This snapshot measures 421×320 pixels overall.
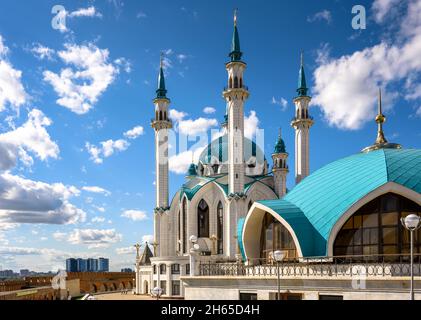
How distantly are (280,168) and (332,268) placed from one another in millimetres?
35102

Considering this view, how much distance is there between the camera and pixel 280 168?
166 ft

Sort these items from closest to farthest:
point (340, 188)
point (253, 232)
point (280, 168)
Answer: point (340, 188) < point (253, 232) < point (280, 168)

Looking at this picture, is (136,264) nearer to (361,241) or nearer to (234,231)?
(234,231)

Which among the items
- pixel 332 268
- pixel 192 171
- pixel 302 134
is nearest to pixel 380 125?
pixel 332 268

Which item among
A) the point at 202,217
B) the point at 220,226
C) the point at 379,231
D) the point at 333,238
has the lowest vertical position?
the point at 220,226

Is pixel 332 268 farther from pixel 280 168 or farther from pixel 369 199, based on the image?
pixel 280 168

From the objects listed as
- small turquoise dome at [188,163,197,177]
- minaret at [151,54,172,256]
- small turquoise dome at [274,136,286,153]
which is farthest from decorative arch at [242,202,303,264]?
small turquoise dome at [188,163,197,177]

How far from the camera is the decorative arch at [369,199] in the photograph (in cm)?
1716

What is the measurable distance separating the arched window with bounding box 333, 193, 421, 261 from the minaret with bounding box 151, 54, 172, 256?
33.1m

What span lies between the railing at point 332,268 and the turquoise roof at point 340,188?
52.6 inches

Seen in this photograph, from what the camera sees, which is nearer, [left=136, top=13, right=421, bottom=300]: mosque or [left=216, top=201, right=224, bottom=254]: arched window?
[left=136, top=13, right=421, bottom=300]: mosque

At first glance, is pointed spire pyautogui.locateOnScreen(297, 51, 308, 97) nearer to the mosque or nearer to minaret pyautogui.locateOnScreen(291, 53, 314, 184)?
minaret pyautogui.locateOnScreen(291, 53, 314, 184)

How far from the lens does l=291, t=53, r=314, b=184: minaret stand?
157 ft

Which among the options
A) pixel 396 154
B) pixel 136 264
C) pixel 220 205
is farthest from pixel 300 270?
pixel 136 264
